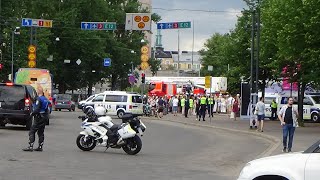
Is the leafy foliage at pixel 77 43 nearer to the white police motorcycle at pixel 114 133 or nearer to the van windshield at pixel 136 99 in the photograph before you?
the van windshield at pixel 136 99

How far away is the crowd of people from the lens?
46.7m

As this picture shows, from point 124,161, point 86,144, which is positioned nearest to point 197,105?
point 86,144

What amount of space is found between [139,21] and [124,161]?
98.2 feet

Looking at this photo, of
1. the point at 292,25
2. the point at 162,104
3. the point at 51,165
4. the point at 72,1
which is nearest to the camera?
the point at 51,165

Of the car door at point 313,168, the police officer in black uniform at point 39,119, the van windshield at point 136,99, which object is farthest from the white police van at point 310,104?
the car door at point 313,168

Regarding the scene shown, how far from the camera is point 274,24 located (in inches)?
1364

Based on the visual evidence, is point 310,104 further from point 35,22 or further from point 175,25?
point 35,22

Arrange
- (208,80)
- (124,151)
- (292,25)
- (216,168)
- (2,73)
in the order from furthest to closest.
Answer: (2,73), (208,80), (292,25), (124,151), (216,168)

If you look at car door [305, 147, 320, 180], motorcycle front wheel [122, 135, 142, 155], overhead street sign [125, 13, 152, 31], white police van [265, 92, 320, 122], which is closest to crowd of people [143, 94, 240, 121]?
white police van [265, 92, 320, 122]

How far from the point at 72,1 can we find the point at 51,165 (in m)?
64.8

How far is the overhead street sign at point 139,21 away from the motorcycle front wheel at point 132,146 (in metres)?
→ 26.5

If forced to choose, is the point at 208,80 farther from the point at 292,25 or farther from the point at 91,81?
the point at 91,81

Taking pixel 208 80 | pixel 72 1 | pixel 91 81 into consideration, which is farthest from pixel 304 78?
pixel 91 81

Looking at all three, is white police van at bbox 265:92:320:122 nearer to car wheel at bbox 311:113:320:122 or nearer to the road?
car wheel at bbox 311:113:320:122
